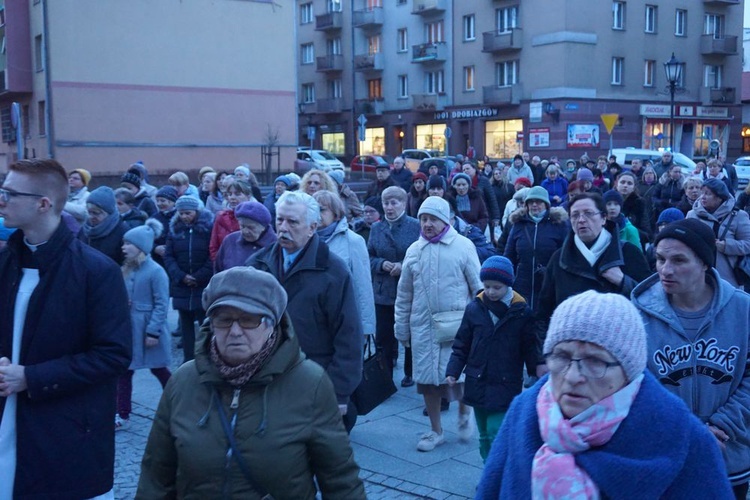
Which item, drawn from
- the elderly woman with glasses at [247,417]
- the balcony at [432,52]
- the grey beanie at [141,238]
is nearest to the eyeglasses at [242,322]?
the elderly woman with glasses at [247,417]

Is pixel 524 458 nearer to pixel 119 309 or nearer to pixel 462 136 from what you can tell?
pixel 119 309

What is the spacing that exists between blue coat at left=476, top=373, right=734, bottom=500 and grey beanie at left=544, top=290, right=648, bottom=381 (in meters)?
0.11

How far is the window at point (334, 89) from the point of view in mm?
58594

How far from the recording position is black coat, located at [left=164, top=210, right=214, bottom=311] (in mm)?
8211

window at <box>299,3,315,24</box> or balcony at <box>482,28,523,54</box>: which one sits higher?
window at <box>299,3,315,24</box>

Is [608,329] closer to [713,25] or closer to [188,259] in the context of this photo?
[188,259]

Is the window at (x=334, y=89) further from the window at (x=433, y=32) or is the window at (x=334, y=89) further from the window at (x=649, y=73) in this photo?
the window at (x=649, y=73)

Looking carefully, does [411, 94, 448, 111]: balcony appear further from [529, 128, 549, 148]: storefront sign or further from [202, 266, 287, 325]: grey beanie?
[202, 266, 287, 325]: grey beanie

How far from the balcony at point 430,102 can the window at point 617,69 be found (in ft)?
34.3

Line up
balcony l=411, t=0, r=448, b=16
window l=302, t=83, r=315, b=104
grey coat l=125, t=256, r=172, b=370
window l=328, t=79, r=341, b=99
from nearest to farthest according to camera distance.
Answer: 1. grey coat l=125, t=256, r=172, b=370
2. balcony l=411, t=0, r=448, b=16
3. window l=328, t=79, r=341, b=99
4. window l=302, t=83, r=315, b=104

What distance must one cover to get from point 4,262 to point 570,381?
248cm

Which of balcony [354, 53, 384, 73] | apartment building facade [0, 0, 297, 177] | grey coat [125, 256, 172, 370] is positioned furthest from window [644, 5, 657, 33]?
grey coat [125, 256, 172, 370]

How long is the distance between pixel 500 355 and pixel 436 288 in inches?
45.5

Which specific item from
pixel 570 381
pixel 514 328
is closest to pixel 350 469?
pixel 570 381
